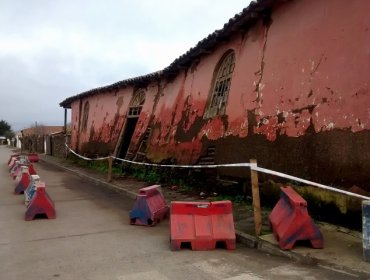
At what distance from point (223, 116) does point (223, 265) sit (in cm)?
599

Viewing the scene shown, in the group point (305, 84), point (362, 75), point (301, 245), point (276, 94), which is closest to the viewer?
point (301, 245)

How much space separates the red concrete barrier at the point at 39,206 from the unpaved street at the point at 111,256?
0.63 ft

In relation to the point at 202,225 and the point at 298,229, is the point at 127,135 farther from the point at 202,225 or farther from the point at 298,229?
the point at 298,229

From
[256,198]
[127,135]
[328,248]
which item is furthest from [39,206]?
[127,135]

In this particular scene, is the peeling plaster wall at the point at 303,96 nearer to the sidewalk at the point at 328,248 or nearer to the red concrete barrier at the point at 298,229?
the sidewalk at the point at 328,248

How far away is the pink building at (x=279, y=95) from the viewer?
683 cm

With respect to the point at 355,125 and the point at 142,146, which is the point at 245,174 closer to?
the point at 355,125

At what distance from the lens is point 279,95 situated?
28.6ft

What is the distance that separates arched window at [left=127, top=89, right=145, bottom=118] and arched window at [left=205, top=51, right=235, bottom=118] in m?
6.56

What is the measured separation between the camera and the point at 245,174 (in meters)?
9.67

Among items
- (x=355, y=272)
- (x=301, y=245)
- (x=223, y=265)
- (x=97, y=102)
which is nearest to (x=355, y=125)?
(x=301, y=245)

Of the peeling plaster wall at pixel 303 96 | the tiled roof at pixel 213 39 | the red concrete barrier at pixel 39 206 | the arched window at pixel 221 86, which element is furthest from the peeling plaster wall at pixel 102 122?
the red concrete barrier at pixel 39 206

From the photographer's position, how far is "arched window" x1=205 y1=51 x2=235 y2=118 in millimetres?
11539

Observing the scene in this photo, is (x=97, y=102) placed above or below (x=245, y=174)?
above
